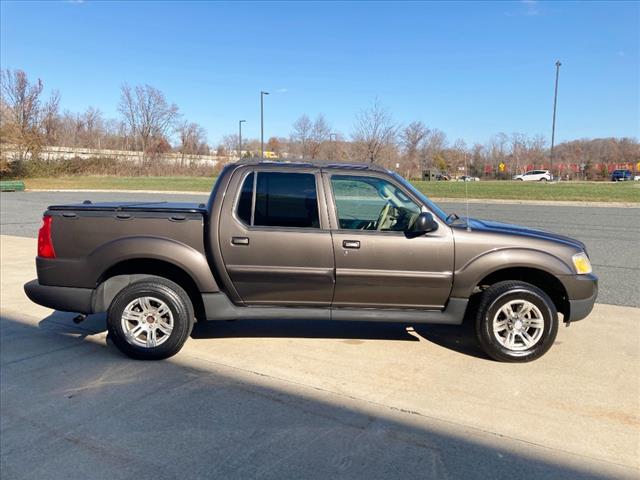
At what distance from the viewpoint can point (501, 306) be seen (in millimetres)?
4211

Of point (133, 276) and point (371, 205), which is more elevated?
point (371, 205)

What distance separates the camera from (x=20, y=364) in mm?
4199

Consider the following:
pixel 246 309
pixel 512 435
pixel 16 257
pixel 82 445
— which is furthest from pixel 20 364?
pixel 16 257

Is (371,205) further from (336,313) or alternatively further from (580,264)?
(580,264)

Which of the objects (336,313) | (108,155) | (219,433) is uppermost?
(108,155)

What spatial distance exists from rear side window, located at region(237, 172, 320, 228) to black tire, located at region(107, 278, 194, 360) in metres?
0.97

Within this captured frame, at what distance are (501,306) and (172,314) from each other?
2.99 m

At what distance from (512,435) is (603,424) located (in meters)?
0.72

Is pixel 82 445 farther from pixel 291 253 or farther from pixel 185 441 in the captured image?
pixel 291 253

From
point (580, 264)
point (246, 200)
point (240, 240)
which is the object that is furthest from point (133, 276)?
point (580, 264)

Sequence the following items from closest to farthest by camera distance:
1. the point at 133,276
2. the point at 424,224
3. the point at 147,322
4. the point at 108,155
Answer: the point at 424,224
the point at 147,322
the point at 133,276
the point at 108,155

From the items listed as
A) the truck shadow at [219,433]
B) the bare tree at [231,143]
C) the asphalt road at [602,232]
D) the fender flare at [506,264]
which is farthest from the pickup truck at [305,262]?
the bare tree at [231,143]

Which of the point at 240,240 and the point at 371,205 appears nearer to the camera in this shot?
the point at 240,240

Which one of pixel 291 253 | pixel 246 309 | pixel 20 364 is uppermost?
pixel 291 253
